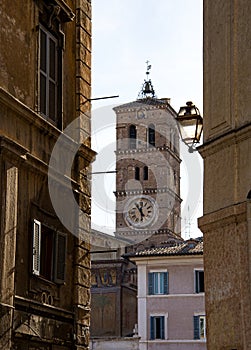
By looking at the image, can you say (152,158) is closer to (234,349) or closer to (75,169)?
(75,169)

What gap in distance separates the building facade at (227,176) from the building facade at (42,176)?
2895 mm

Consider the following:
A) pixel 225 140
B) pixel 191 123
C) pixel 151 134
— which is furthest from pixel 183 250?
pixel 151 134

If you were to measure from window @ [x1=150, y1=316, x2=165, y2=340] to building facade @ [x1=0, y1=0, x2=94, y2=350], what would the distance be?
25.3 meters

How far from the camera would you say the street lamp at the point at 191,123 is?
34.5ft

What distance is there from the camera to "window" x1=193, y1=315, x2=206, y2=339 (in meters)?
38.6

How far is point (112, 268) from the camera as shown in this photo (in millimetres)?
54000

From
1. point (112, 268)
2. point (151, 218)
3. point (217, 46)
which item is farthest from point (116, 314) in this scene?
point (217, 46)

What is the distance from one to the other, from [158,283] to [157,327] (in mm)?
2056

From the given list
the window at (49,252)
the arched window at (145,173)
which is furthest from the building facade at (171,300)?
the arched window at (145,173)

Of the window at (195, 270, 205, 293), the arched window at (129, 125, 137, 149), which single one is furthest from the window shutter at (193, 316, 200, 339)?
the arched window at (129, 125, 137, 149)

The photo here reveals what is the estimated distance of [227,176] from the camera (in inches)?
378

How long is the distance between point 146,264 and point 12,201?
94.8 ft

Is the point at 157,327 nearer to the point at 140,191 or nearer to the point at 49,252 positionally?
the point at 49,252

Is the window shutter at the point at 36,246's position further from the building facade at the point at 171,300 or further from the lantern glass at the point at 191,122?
the building facade at the point at 171,300
